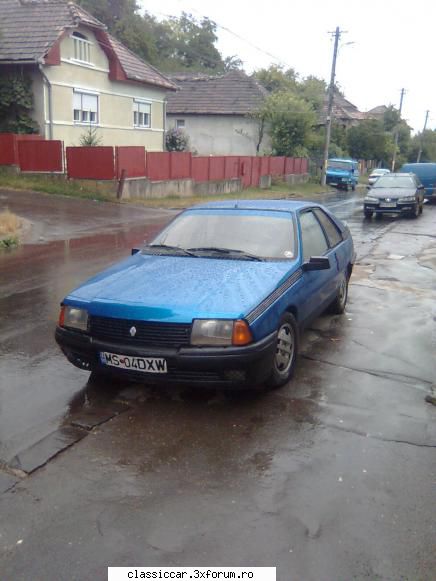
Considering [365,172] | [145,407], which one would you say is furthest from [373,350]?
[365,172]

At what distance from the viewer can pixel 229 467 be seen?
359cm

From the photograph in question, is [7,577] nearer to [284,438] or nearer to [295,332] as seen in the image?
[284,438]

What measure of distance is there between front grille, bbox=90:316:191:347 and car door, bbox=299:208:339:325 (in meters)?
1.44

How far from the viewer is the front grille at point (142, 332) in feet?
13.3

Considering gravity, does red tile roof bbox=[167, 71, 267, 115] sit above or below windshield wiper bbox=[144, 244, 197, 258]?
above

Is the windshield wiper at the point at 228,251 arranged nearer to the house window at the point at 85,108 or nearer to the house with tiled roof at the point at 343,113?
the house window at the point at 85,108

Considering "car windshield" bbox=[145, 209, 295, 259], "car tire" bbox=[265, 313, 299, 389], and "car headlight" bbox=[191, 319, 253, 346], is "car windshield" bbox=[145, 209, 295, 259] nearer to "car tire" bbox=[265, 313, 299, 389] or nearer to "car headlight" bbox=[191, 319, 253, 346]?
"car tire" bbox=[265, 313, 299, 389]

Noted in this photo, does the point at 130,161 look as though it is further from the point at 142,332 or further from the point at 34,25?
the point at 142,332

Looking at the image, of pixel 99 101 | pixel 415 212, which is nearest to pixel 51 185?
pixel 99 101

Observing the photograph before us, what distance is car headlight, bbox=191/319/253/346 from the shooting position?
13.2 feet

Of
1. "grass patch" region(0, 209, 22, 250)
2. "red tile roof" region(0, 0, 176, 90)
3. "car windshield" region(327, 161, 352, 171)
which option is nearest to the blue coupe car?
"grass patch" region(0, 209, 22, 250)

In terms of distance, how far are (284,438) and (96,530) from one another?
4.95ft

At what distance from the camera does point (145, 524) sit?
3.01 m

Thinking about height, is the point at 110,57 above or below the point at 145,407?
above
